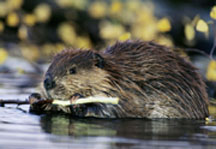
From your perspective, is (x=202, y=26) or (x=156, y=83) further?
(x=202, y=26)

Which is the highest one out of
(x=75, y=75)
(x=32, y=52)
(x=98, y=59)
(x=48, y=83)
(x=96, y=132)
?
(x=32, y=52)

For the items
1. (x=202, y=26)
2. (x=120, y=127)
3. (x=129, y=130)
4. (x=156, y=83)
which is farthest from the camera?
(x=202, y=26)

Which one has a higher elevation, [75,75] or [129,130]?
[75,75]

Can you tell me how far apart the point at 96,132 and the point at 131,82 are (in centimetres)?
133

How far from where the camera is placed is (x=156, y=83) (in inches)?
218

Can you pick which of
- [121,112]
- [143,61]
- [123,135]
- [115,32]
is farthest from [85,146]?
[115,32]

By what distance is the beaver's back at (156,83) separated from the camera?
216 inches

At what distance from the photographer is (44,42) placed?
14.7m

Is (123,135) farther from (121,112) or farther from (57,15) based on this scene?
(57,15)

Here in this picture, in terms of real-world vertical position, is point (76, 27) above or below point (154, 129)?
above

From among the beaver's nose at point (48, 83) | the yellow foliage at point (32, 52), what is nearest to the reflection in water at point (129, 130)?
the beaver's nose at point (48, 83)

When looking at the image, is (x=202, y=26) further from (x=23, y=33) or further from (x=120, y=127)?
(x=23, y=33)

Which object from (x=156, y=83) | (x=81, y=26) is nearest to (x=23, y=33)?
(x=156, y=83)

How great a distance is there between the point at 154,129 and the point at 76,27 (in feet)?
34.1
